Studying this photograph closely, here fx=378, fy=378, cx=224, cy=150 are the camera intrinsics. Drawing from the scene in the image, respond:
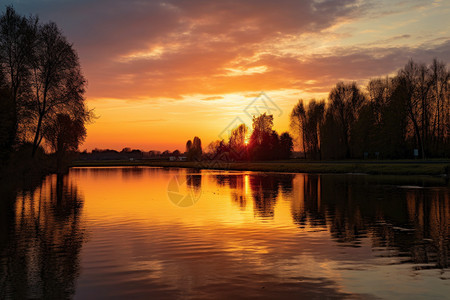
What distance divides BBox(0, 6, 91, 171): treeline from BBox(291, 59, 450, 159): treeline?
65.3 meters

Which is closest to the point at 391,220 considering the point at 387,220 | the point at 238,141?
the point at 387,220

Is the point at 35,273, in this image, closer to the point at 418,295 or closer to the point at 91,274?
the point at 91,274

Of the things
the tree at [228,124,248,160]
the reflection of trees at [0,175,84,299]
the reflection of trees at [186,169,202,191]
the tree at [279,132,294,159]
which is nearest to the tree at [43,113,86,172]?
the reflection of trees at [186,169,202,191]

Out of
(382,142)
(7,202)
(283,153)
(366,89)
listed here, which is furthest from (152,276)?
(283,153)

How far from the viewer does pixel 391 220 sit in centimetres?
1859

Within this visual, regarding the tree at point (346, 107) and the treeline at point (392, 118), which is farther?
the tree at point (346, 107)

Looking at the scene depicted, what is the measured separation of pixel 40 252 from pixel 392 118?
8463cm

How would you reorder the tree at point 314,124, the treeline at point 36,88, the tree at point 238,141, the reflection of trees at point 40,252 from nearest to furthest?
the reflection of trees at point 40,252
the treeline at point 36,88
the tree at point 314,124
the tree at point 238,141

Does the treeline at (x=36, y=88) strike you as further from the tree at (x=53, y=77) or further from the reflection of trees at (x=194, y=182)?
the reflection of trees at (x=194, y=182)

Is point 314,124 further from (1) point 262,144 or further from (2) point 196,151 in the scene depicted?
(2) point 196,151

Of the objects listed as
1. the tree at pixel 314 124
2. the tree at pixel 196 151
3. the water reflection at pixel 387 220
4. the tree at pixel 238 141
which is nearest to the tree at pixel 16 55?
the water reflection at pixel 387 220

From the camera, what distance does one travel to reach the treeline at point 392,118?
82.8 meters

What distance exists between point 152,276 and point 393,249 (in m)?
8.11

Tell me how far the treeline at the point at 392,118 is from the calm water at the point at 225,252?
218 ft
